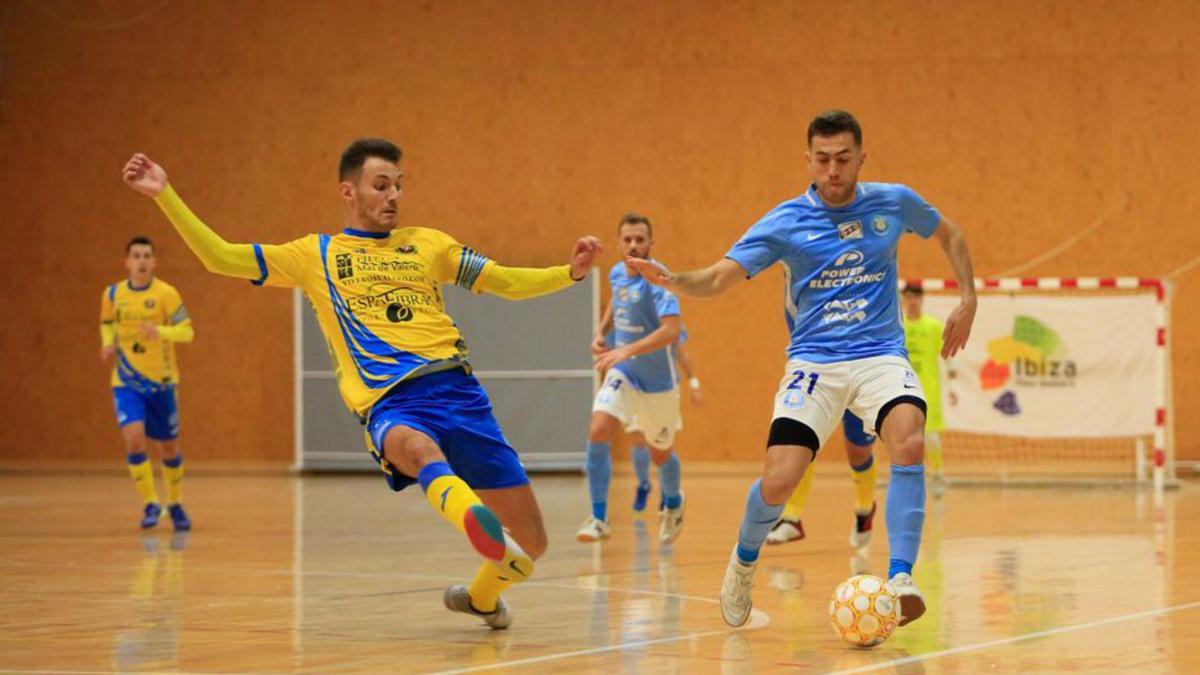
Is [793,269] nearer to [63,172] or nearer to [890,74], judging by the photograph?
[890,74]

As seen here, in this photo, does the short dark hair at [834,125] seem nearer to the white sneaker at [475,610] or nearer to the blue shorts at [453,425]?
the blue shorts at [453,425]

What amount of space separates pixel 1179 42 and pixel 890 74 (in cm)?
321

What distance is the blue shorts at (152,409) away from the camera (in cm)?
1250

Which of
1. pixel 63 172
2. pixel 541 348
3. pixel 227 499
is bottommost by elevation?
pixel 227 499

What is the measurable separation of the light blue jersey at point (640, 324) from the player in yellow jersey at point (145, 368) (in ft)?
10.9

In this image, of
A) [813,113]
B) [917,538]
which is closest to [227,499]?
[813,113]

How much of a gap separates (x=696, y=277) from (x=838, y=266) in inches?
25.5

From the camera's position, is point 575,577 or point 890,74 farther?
point 890,74

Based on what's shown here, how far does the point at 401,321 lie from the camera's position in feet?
21.3

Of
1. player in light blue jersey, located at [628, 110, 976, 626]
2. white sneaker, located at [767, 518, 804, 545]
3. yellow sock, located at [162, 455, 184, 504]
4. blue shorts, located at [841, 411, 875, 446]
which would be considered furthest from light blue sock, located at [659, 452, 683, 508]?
player in light blue jersey, located at [628, 110, 976, 626]

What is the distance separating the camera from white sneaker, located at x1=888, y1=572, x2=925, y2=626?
6211 mm

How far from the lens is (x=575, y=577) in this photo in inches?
348

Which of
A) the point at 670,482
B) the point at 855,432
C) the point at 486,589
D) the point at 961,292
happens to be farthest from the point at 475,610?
the point at 670,482

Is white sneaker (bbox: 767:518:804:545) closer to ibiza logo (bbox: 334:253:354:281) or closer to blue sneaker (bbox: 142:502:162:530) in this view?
ibiza logo (bbox: 334:253:354:281)
